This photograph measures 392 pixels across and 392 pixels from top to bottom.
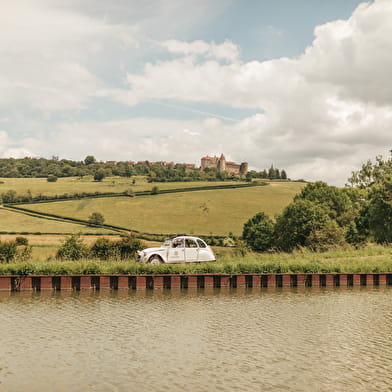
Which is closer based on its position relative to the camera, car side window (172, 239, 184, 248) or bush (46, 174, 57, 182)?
car side window (172, 239, 184, 248)

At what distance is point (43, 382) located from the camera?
446 inches

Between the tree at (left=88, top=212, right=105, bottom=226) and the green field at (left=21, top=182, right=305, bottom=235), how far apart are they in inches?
83.6

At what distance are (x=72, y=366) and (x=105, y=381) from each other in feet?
5.18

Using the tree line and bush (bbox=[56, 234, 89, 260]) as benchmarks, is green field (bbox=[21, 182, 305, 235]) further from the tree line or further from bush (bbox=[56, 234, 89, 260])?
bush (bbox=[56, 234, 89, 260])

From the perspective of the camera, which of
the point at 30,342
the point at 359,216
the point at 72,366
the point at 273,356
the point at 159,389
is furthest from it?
the point at 359,216

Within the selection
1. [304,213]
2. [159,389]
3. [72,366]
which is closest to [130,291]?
[72,366]

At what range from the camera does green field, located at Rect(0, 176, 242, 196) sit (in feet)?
474

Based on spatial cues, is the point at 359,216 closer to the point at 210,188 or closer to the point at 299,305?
the point at 299,305

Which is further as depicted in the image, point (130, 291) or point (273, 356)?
point (130, 291)

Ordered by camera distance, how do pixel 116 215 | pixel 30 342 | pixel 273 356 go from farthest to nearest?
pixel 116 215, pixel 30 342, pixel 273 356

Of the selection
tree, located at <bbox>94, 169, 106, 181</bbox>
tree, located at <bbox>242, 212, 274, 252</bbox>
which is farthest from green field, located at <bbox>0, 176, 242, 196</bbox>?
tree, located at <bbox>242, 212, 274, 252</bbox>

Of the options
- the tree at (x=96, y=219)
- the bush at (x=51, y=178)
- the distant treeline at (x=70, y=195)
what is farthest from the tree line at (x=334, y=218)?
the bush at (x=51, y=178)

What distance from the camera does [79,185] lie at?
156m

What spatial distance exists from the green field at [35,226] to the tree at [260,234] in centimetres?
3336
